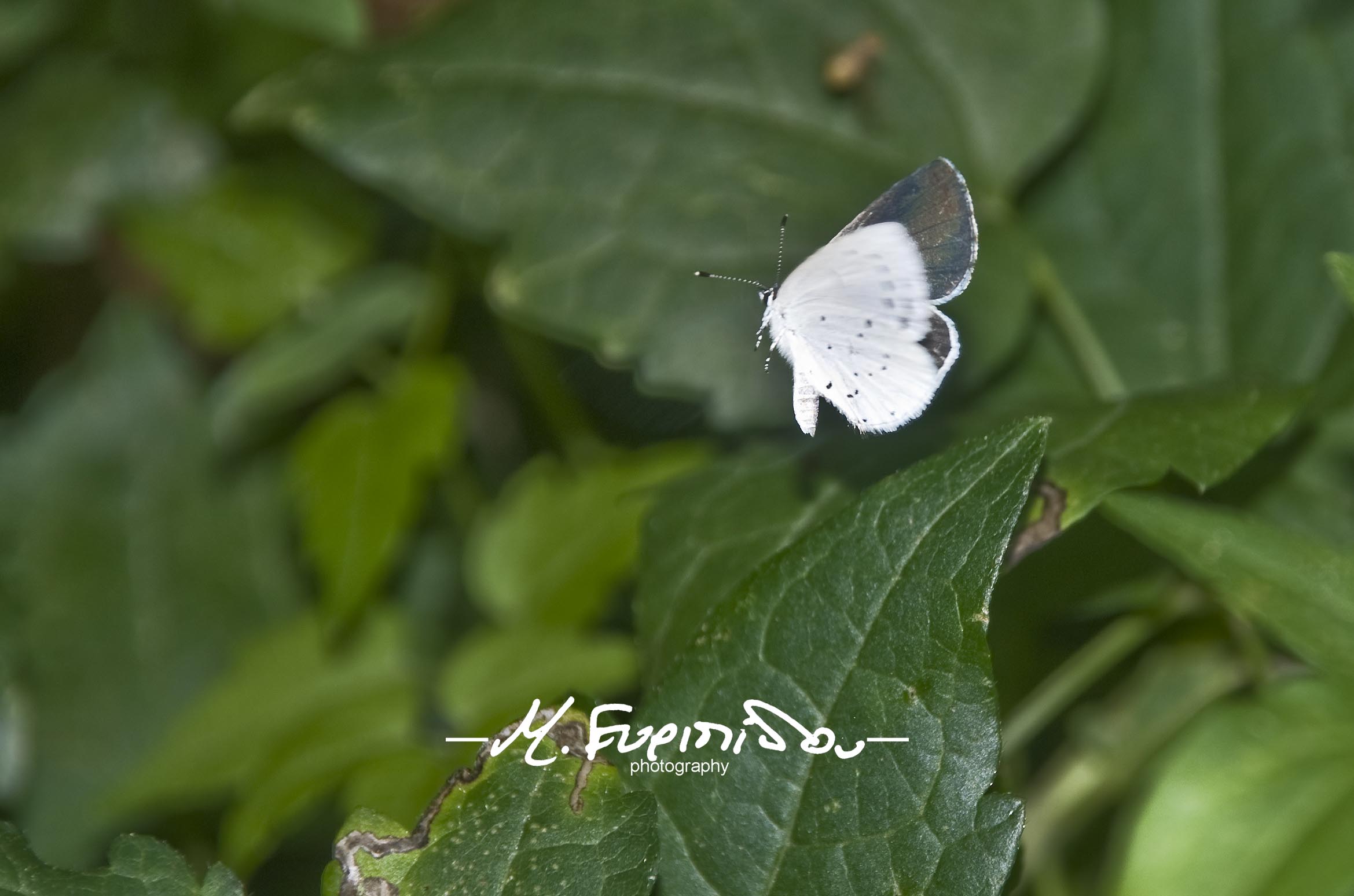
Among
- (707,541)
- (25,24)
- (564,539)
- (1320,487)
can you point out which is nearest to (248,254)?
(25,24)

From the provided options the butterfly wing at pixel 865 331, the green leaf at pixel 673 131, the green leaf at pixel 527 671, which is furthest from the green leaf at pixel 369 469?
the butterfly wing at pixel 865 331

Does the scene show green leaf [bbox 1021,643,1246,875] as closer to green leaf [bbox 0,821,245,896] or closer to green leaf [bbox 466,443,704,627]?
green leaf [bbox 466,443,704,627]

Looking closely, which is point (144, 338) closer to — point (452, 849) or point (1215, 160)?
point (452, 849)

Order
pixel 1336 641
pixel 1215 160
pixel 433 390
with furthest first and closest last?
pixel 433 390 < pixel 1215 160 < pixel 1336 641

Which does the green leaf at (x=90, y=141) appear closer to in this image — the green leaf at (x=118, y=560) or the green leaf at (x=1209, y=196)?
the green leaf at (x=118, y=560)

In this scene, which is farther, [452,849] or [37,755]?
[37,755]

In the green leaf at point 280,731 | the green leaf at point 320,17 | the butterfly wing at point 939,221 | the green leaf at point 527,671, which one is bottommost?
the green leaf at point 280,731

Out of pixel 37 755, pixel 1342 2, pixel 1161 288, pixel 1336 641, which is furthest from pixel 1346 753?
pixel 37 755
